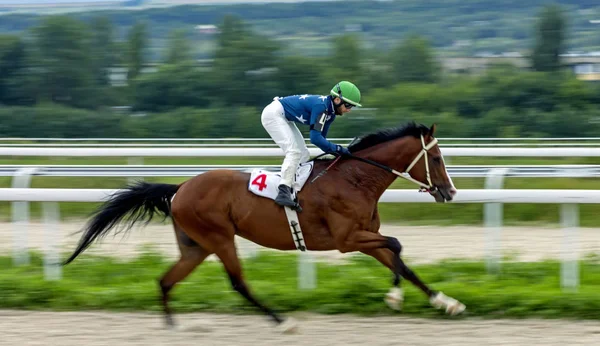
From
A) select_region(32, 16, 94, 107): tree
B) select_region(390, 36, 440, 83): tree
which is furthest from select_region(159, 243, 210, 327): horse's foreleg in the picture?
select_region(32, 16, 94, 107): tree

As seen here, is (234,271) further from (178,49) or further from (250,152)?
(178,49)

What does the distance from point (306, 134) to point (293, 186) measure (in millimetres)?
21102

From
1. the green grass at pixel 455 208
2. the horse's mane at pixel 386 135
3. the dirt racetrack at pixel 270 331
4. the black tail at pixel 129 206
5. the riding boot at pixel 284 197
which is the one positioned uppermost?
the horse's mane at pixel 386 135

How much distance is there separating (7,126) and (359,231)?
3924cm

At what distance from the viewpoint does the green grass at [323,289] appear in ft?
16.7

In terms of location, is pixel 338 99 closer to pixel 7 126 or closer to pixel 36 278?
pixel 36 278

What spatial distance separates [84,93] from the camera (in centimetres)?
4834

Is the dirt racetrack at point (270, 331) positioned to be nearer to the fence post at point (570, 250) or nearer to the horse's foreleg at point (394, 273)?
the horse's foreleg at point (394, 273)

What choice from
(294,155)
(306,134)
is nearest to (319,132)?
(294,155)

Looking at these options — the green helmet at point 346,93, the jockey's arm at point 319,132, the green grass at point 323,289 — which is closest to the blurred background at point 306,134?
the green grass at point 323,289

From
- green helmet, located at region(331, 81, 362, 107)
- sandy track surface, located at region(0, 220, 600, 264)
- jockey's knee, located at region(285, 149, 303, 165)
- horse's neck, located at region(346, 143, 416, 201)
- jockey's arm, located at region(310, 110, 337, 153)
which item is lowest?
sandy track surface, located at region(0, 220, 600, 264)

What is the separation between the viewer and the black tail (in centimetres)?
539

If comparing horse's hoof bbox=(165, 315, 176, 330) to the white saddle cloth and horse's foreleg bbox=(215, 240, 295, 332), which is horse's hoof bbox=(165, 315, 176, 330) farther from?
the white saddle cloth

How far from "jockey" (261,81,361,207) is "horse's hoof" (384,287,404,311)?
29.5 inches
